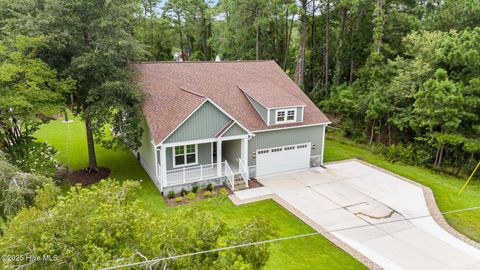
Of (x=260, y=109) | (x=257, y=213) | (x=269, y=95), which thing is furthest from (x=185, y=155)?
(x=269, y=95)

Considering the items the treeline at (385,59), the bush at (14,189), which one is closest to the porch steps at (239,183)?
the bush at (14,189)

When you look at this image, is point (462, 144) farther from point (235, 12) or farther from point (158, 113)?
point (235, 12)

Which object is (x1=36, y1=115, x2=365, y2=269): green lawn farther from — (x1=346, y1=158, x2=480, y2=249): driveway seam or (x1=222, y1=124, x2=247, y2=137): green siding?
(x1=346, y1=158, x2=480, y2=249): driveway seam

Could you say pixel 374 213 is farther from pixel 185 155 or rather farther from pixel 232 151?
pixel 185 155

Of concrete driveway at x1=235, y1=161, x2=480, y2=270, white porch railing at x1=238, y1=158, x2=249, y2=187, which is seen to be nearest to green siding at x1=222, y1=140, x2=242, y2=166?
white porch railing at x1=238, y1=158, x2=249, y2=187

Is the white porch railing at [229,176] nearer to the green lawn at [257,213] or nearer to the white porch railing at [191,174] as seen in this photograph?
the white porch railing at [191,174]

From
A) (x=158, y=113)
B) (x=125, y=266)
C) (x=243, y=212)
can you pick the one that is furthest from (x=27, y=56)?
(x=125, y=266)
